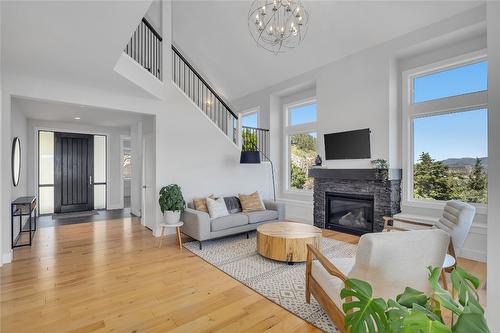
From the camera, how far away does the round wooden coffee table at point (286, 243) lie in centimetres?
343

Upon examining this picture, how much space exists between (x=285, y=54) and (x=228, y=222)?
3.96 meters

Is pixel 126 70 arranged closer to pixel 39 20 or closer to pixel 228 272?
pixel 39 20

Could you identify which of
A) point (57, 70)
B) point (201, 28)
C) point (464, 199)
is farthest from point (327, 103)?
point (57, 70)

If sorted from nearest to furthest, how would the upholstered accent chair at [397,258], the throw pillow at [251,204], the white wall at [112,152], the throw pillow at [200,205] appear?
the upholstered accent chair at [397,258], the throw pillow at [200,205], the throw pillow at [251,204], the white wall at [112,152]

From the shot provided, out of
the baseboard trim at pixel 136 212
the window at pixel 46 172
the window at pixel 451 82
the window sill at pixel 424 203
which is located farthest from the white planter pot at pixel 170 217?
the window at pixel 46 172

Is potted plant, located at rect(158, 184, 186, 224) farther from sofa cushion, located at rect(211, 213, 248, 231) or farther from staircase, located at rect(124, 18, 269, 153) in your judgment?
staircase, located at rect(124, 18, 269, 153)

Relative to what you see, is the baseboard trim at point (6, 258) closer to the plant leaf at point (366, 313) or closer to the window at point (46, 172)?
the window at point (46, 172)

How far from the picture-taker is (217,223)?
4293 mm

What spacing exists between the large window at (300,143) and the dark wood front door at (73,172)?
19.5 ft

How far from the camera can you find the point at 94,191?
25.8 feet

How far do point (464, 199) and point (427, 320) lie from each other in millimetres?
4332

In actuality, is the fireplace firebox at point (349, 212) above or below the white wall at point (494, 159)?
below

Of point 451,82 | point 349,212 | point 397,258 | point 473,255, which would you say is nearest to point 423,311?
point 397,258

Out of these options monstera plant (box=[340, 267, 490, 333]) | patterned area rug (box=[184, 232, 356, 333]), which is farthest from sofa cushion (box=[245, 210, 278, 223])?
monstera plant (box=[340, 267, 490, 333])
